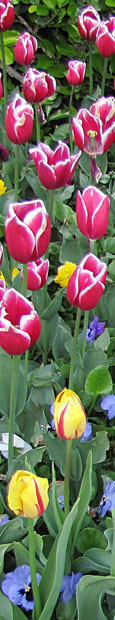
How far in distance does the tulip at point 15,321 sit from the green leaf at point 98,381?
1.28 feet

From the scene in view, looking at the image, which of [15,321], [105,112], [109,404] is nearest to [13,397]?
A: [15,321]

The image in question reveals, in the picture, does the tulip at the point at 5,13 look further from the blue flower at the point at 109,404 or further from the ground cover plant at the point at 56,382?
the blue flower at the point at 109,404

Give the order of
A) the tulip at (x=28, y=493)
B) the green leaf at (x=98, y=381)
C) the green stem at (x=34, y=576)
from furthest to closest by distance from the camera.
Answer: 1. the green leaf at (x=98, y=381)
2. the green stem at (x=34, y=576)
3. the tulip at (x=28, y=493)

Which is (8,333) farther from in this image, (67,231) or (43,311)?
(67,231)

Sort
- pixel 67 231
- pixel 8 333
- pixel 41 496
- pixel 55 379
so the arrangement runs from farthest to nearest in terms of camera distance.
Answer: pixel 67 231
pixel 55 379
pixel 8 333
pixel 41 496

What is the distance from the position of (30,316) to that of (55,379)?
0.47 metres

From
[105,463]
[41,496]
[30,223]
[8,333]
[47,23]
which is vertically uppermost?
[47,23]

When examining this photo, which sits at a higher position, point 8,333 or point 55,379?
point 8,333


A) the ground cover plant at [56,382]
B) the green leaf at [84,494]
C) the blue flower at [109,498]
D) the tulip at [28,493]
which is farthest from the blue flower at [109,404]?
the tulip at [28,493]

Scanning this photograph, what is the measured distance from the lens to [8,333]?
896mm

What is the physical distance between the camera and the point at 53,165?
4.38ft

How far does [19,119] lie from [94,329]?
47 centimetres

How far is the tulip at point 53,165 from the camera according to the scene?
4.33ft

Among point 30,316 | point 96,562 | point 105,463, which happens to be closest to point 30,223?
point 30,316
